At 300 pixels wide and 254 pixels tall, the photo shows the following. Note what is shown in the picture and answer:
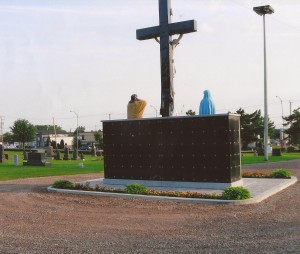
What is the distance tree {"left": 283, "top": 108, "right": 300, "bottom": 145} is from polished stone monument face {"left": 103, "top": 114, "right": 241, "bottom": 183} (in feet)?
181

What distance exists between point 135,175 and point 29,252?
9.53 meters

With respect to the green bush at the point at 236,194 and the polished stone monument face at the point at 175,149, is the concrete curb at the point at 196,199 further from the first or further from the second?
the polished stone monument face at the point at 175,149

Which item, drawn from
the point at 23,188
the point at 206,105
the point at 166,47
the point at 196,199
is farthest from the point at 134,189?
the point at 166,47

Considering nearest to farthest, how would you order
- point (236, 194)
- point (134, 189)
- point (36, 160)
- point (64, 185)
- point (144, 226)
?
1. point (144, 226)
2. point (236, 194)
3. point (134, 189)
4. point (64, 185)
5. point (36, 160)

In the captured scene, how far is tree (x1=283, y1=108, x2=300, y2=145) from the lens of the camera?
67.5 metres

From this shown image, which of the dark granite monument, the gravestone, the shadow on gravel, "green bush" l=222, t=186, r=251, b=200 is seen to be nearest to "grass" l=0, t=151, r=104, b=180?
the gravestone

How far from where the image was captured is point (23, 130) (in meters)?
93.4

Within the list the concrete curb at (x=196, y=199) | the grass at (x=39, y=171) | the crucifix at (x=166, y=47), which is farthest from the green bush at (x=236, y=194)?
the grass at (x=39, y=171)

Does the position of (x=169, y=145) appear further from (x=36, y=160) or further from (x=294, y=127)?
(x=294, y=127)

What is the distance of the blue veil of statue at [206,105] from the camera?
51.1ft

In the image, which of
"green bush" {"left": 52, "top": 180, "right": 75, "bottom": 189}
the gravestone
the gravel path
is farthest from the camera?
the gravestone

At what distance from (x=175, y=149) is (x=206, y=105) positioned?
191 cm

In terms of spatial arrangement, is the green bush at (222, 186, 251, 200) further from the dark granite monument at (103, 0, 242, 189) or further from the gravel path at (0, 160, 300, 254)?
the dark granite monument at (103, 0, 242, 189)

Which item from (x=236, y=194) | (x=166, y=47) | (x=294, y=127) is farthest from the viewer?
(x=294, y=127)
